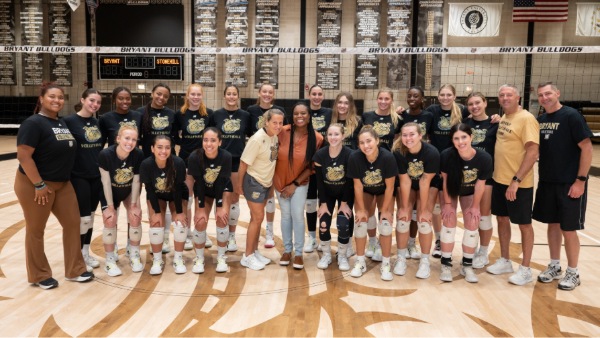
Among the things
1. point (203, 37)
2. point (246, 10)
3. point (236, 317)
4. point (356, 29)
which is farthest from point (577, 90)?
point (236, 317)

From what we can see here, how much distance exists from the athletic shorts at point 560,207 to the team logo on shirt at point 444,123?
1.03 m

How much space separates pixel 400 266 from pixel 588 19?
41.3 feet

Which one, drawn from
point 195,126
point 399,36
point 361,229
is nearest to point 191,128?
point 195,126

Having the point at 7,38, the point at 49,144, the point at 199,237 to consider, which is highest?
the point at 7,38

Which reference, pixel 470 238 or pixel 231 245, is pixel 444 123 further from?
pixel 231 245

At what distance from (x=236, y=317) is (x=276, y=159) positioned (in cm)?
152

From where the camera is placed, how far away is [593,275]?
422 centimetres

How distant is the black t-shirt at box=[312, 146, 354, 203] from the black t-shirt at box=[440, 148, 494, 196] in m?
0.83

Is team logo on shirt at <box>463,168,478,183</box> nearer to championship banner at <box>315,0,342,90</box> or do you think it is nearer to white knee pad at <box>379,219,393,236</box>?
white knee pad at <box>379,219,393,236</box>

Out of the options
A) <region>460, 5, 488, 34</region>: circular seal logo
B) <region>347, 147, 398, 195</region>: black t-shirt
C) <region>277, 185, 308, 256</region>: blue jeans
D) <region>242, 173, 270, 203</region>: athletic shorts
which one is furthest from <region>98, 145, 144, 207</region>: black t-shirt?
<region>460, 5, 488, 34</region>: circular seal logo

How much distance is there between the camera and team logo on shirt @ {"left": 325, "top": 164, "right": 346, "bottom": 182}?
13.7 ft

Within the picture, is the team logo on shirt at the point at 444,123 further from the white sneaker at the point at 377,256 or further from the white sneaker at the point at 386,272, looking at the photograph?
the white sneaker at the point at 386,272

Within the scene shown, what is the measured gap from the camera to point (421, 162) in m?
4.06

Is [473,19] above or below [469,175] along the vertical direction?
above
